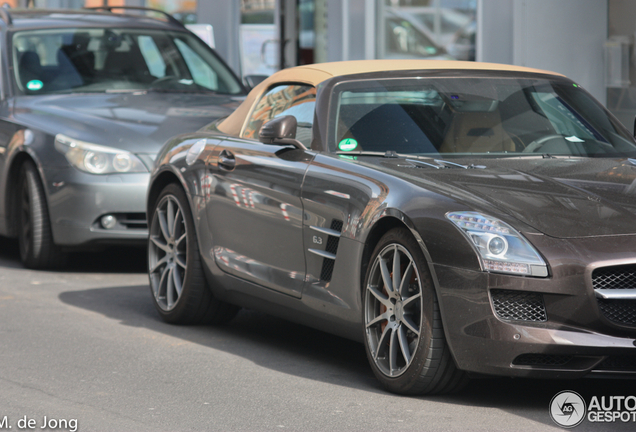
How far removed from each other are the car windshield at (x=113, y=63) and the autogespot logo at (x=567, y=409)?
571 centimetres

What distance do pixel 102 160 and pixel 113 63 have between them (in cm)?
182

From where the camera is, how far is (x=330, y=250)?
5.19m

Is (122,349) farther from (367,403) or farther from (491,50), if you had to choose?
(491,50)

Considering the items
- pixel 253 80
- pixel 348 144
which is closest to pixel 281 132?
pixel 348 144

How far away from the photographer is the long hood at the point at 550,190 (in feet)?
14.4

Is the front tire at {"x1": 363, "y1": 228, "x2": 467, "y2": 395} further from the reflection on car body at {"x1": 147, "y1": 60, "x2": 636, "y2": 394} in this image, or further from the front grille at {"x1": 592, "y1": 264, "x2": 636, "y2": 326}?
the front grille at {"x1": 592, "y1": 264, "x2": 636, "y2": 326}

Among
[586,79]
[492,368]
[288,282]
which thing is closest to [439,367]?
[492,368]

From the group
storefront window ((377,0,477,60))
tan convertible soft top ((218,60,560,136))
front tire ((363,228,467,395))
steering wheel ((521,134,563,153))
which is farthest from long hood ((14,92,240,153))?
front tire ((363,228,467,395))

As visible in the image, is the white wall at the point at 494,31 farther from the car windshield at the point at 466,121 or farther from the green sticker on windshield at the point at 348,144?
the green sticker on windshield at the point at 348,144

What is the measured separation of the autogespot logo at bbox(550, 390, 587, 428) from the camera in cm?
436

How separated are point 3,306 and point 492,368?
12.3ft

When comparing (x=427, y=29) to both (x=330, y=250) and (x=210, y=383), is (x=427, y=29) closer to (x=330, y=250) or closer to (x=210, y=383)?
(x=330, y=250)

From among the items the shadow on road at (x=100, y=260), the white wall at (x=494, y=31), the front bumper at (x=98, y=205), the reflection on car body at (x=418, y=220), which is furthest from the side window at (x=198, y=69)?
the reflection on car body at (x=418, y=220)

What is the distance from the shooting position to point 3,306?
712cm
